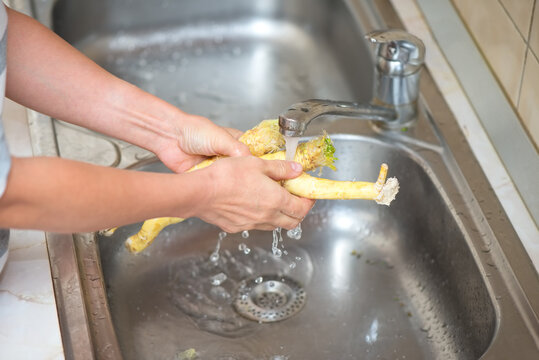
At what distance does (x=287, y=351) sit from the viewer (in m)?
1.14

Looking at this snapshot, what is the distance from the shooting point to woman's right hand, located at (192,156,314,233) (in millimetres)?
910

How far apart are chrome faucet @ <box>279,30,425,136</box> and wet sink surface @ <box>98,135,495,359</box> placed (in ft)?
0.23

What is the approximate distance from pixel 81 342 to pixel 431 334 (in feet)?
1.78

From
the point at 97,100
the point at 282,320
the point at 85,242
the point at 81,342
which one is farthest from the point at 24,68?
the point at 282,320

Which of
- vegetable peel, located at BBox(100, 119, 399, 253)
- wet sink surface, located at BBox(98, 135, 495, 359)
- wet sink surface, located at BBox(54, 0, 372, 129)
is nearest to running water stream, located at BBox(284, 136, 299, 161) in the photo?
vegetable peel, located at BBox(100, 119, 399, 253)

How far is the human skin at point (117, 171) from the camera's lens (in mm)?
777

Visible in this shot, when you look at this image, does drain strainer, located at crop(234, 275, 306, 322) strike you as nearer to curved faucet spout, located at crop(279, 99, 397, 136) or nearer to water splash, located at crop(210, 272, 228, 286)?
water splash, located at crop(210, 272, 228, 286)

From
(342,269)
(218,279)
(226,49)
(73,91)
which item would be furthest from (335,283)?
(226,49)

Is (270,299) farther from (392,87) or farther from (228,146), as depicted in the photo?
(392,87)

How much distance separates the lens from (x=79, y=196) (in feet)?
2.57

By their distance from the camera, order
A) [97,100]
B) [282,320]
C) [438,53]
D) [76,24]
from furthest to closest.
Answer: [76,24]
[438,53]
[282,320]
[97,100]

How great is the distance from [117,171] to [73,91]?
268 mm

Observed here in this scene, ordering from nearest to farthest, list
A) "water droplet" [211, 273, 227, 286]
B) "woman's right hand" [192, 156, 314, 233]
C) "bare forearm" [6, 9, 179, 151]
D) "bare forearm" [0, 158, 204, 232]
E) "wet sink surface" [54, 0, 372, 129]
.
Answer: "bare forearm" [0, 158, 204, 232] → "woman's right hand" [192, 156, 314, 233] → "bare forearm" [6, 9, 179, 151] → "water droplet" [211, 273, 227, 286] → "wet sink surface" [54, 0, 372, 129]

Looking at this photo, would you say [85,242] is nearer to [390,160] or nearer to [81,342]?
[81,342]
